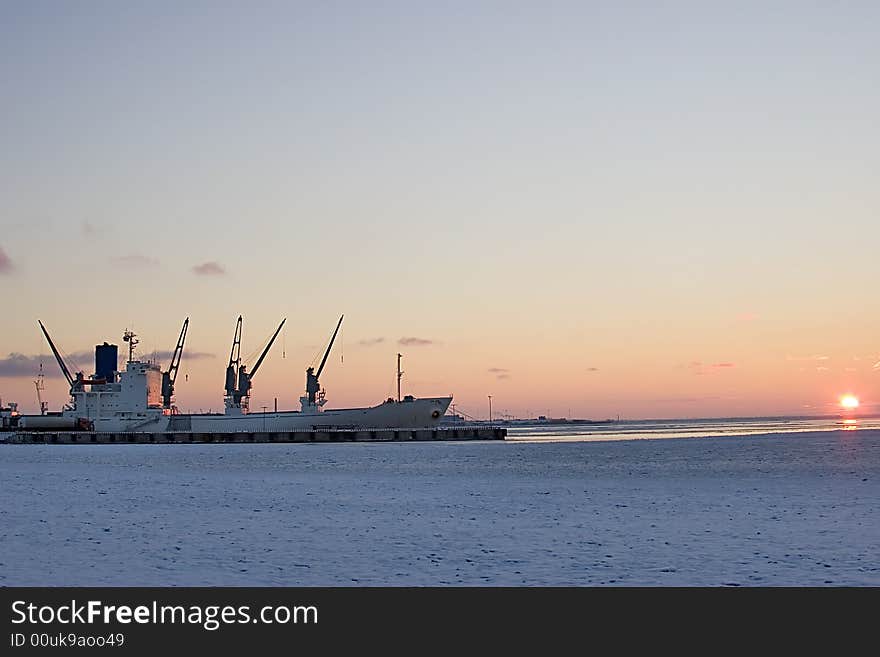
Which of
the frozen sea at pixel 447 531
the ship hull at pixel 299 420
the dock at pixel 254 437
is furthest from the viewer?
the ship hull at pixel 299 420

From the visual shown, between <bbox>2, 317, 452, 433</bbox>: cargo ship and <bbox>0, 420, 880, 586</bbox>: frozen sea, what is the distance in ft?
367

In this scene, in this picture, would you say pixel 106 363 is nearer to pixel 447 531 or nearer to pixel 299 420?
pixel 299 420

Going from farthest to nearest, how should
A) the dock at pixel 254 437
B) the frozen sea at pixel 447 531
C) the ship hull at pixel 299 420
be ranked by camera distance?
the ship hull at pixel 299 420 < the dock at pixel 254 437 < the frozen sea at pixel 447 531

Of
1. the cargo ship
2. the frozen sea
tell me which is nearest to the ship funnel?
the cargo ship

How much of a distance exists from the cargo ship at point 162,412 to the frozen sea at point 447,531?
11199 cm

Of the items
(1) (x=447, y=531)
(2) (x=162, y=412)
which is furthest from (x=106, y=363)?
(1) (x=447, y=531)

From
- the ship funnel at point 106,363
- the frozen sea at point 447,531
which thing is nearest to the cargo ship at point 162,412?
the ship funnel at point 106,363

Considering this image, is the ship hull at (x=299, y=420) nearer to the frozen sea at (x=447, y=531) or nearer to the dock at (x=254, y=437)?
the dock at (x=254, y=437)

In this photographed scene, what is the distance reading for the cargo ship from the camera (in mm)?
160000

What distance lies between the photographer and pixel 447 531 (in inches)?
1042

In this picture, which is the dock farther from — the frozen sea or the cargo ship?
the frozen sea

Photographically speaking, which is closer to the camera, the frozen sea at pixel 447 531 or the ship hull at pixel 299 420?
the frozen sea at pixel 447 531

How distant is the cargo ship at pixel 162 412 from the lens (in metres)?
160
